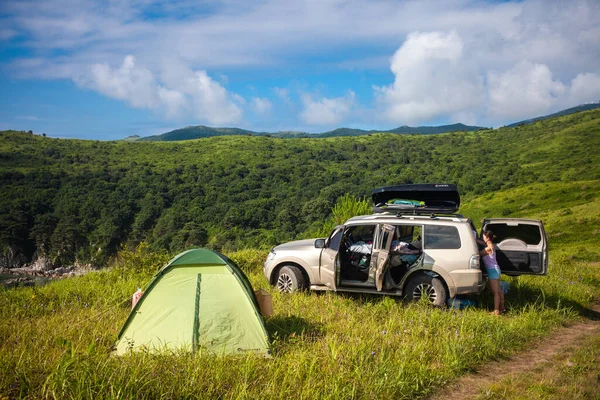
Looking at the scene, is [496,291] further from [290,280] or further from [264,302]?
[264,302]

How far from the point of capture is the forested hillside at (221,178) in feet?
227

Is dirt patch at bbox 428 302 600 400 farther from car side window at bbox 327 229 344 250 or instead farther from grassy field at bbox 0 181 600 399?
car side window at bbox 327 229 344 250

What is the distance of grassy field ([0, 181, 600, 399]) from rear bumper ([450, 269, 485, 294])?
16.2 inches

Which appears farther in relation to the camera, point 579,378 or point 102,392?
point 579,378

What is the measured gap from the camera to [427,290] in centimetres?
881

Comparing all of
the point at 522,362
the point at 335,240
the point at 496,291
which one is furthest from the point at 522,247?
the point at 335,240

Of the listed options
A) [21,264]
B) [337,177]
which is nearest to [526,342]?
[21,264]

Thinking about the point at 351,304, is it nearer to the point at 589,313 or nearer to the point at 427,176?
the point at 589,313

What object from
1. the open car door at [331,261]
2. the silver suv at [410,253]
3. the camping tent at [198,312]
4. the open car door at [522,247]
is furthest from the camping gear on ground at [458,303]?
the camping tent at [198,312]

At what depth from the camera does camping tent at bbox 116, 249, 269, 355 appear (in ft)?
21.1

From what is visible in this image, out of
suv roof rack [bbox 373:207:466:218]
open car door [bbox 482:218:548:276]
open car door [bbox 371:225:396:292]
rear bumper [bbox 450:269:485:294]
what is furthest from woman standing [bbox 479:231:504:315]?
open car door [bbox 371:225:396:292]

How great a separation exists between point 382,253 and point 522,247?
2911mm

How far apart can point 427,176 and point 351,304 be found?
92.5 metres

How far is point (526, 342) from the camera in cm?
744
